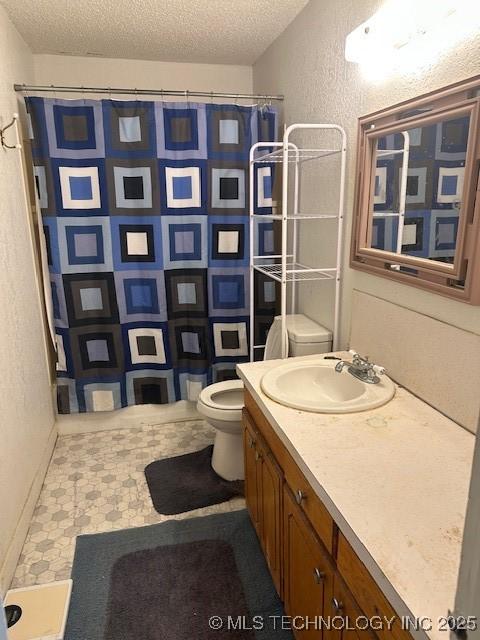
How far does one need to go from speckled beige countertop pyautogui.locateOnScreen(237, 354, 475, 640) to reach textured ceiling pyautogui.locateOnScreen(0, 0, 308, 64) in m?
1.85

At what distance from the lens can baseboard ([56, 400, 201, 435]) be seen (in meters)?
2.90

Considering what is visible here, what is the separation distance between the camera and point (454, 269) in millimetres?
1286

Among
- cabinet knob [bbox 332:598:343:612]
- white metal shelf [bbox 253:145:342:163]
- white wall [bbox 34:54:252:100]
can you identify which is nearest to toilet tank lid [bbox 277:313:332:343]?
white metal shelf [bbox 253:145:342:163]

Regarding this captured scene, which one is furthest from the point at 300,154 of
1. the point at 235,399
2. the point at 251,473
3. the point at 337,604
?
the point at 337,604

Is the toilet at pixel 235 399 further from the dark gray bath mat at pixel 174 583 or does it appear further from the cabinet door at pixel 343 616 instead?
the cabinet door at pixel 343 616

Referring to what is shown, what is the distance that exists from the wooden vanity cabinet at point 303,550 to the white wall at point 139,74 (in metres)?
2.21

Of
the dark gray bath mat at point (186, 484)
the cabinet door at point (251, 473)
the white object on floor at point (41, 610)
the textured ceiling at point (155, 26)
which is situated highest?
the textured ceiling at point (155, 26)

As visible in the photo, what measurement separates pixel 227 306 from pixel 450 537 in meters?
2.06

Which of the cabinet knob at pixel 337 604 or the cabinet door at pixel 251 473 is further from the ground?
the cabinet knob at pixel 337 604

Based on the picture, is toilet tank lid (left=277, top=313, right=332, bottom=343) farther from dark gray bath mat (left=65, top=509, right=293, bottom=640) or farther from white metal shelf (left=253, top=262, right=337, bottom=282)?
dark gray bath mat (left=65, top=509, right=293, bottom=640)

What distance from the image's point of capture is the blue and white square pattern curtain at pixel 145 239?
247 cm

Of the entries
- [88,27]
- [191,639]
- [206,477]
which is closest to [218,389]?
[206,477]

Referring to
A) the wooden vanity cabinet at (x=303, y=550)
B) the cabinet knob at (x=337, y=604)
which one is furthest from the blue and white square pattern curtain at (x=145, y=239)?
the cabinet knob at (x=337, y=604)

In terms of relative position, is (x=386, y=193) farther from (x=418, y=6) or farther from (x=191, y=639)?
(x=191, y=639)
